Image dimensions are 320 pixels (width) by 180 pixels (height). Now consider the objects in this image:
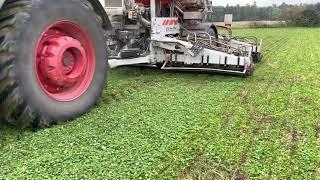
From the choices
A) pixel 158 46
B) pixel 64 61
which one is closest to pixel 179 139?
pixel 64 61

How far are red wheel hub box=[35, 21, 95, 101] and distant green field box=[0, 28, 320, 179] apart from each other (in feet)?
1.20

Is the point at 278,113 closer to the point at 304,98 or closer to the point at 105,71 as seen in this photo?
the point at 304,98

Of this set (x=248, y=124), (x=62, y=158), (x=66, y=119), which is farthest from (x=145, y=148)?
(x=248, y=124)

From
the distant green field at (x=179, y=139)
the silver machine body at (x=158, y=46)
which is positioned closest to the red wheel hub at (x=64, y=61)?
the distant green field at (x=179, y=139)

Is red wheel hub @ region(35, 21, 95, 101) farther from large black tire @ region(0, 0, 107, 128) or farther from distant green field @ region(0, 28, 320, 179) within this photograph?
distant green field @ region(0, 28, 320, 179)

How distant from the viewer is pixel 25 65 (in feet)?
12.2

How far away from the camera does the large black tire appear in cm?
363

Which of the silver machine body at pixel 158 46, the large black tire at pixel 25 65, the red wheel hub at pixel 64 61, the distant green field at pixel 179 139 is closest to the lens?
the distant green field at pixel 179 139

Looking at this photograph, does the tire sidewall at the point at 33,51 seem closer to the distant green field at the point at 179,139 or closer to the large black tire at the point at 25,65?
the large black tire at the point at 25,65

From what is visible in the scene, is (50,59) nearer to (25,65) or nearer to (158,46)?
(25,65)

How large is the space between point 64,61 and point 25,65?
0.60m

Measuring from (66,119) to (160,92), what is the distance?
2.11 m

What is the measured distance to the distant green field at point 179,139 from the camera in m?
3.19

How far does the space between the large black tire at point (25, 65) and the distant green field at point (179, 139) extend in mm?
179
